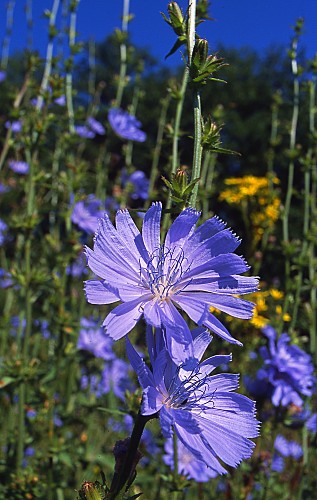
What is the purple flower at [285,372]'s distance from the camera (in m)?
2.37

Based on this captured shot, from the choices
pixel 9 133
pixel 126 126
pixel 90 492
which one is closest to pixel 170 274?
pixel 90 492

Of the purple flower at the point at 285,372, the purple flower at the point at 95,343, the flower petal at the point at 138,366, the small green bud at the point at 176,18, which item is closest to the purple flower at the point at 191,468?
the purple flower at the point at 285,372

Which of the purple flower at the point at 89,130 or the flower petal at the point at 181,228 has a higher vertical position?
the purple flower at the point at 89,130

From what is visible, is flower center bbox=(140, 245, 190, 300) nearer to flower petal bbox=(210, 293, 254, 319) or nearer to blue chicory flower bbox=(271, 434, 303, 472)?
flower petal bbox=(210, 293, 254, 319)

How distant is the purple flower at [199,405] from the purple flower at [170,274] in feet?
Result: 0.14

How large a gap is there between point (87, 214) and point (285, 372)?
1.34 meters

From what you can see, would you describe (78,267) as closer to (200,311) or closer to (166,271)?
(166,271)

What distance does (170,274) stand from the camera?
37.7 inches

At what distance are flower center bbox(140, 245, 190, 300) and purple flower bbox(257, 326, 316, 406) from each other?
153 centimetres

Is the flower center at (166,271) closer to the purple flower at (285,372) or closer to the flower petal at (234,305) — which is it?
the flower petal at (234,305)

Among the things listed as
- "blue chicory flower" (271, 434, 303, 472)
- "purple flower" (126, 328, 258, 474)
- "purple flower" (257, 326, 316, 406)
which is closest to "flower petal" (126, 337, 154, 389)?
"purple flower" (126, 328, 258, 474)

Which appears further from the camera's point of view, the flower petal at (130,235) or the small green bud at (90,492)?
the flower petal at (130,235)

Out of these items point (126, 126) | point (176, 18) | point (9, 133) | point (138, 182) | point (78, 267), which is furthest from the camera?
point (138, 182)

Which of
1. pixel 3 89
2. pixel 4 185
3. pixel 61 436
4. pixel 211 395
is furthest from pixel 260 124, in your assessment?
pixel 211 395
